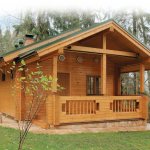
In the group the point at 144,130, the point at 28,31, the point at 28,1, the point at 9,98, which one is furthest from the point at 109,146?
the point at 28,1

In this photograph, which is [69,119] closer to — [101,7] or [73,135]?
[73,135]

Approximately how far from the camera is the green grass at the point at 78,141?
25.5 feet

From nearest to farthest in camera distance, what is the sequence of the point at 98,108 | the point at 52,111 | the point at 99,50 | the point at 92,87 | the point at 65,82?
the point at 52,111
the point at 98,108
the point at 99,50
the point at 65,82
the point at 92,87

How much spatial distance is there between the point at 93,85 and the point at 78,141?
6102 mm

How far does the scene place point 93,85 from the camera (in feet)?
48.0

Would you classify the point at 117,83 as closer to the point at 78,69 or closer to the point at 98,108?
the point at 78,69

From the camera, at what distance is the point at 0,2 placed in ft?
114

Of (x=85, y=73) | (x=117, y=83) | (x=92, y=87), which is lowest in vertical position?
(x=92, y=87)

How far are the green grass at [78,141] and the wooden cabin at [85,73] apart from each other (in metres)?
1.60

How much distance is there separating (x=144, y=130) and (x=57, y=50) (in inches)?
183

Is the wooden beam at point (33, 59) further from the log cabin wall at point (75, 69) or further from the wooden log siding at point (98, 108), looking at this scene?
the wooden log siding at point (98, 108)

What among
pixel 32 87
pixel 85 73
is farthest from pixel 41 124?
pixel 32 87

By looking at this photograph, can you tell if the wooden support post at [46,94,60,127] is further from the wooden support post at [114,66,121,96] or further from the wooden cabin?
the wooden support post at [114,66,121,96]

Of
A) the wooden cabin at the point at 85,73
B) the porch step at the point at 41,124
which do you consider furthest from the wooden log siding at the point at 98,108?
the porch step at the point at 41,124
